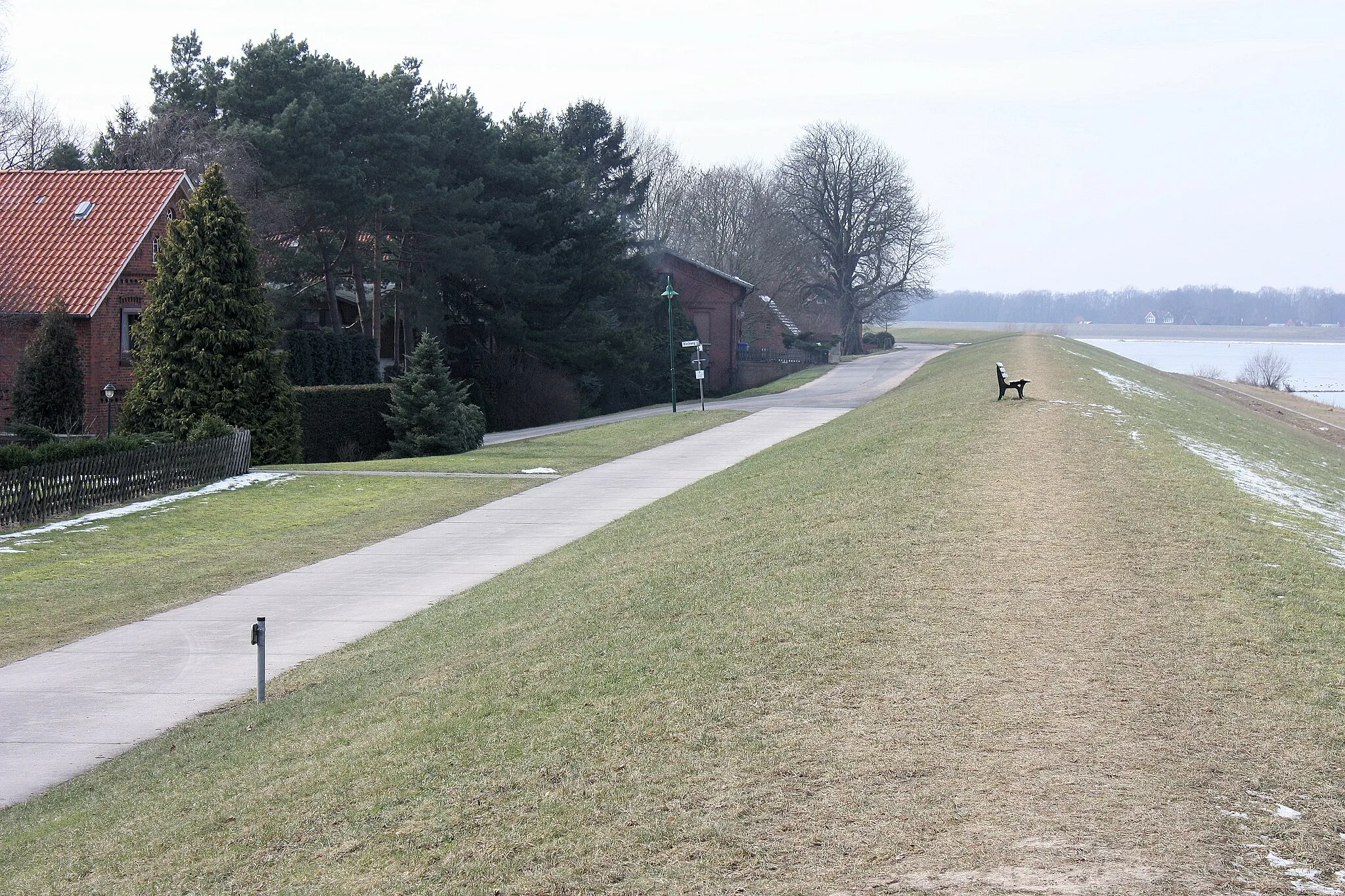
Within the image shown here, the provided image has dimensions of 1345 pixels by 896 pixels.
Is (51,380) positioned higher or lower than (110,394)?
higher

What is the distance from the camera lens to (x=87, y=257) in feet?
114

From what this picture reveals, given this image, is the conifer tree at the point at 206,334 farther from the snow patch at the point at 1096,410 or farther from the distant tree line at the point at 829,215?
the distant tree line at the point at 829,215

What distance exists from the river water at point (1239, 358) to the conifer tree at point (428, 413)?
50.8 m

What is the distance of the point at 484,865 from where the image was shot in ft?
17.6

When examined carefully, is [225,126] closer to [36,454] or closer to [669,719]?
[36,454]

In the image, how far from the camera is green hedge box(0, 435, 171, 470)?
19359mm

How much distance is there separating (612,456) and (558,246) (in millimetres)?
24090

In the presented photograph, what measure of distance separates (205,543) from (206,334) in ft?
33.3

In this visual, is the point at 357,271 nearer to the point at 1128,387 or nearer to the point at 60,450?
the point at 60,450

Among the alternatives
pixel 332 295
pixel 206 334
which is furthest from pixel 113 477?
pixel 332 295

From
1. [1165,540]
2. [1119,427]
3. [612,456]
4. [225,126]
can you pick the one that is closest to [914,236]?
[225,126]

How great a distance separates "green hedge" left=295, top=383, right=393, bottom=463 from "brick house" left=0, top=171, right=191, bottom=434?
219 inches

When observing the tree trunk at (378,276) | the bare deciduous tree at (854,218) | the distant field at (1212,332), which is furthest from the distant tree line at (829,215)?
the distant field at (1212,332)

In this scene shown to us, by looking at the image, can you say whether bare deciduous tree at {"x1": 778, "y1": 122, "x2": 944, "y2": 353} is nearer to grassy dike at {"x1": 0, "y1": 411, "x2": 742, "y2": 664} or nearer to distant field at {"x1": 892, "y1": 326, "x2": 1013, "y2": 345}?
distant field at {"x1": 892, "y1": 326, "x2": 1013, "y2": 345}
